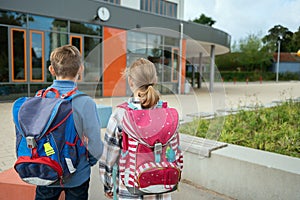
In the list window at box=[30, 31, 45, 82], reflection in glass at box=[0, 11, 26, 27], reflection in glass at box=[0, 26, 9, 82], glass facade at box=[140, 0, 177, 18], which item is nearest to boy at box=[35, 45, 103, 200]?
reflection in glass at box=[0, 26, 9, 82]

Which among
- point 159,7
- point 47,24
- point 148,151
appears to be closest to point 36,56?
point 47,24

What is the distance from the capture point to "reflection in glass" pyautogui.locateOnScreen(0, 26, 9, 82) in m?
9.88

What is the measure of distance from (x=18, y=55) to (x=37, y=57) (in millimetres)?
695

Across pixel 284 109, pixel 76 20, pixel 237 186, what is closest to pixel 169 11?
pixel 76 20

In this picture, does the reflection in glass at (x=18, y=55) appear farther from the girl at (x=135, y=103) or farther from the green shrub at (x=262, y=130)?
the girl at (x=135, y=103)

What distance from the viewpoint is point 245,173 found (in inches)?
114

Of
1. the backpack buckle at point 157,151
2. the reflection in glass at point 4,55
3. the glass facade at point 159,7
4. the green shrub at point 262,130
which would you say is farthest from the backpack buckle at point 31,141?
the glass facade at point 159,7

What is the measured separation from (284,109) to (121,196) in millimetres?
5545

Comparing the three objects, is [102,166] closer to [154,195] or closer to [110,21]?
[154,195]

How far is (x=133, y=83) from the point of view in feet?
5.43

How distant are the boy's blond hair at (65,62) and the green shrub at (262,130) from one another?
2580mm

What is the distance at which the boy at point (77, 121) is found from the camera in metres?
1.70

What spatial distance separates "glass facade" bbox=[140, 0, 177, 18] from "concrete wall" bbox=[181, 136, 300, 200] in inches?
670

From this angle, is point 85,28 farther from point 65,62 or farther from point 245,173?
point 65,62
